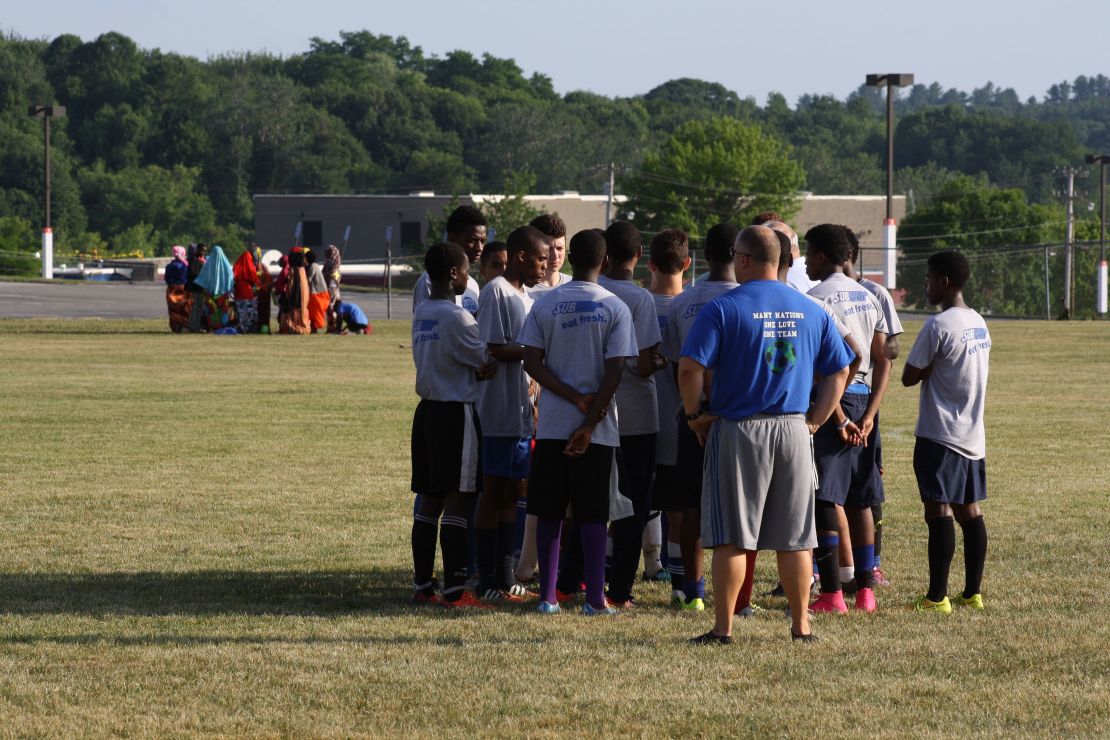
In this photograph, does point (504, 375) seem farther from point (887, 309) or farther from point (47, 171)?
point (47, 171)

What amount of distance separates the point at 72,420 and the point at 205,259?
1487 cm

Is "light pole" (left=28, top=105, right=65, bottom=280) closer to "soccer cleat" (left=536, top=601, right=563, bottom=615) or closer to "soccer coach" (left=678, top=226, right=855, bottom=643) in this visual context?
"soccer cleat" (left=536, top=601, right=563, bottom=615)

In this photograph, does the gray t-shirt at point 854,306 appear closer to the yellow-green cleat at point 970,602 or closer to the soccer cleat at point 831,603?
the soccer cleat at point 831,603

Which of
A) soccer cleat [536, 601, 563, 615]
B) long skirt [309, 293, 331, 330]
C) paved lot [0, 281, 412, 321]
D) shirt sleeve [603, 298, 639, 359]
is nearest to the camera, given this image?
shirt sleeve [603, 298, 639, 359]

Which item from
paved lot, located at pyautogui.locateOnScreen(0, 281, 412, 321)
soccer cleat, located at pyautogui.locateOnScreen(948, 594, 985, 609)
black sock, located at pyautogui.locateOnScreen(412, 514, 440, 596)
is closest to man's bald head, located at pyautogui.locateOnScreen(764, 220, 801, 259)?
soccer cleat, located at pyautogui.locateOnScreen(948, 594, 985, 609)

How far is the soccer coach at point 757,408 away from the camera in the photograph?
21.7 ft

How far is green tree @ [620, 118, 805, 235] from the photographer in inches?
4215

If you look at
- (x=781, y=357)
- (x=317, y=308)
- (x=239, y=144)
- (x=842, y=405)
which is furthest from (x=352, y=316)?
(x=239, y=144)

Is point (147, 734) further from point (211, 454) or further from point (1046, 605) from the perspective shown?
→ point (211, 454)

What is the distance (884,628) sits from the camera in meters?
7.24

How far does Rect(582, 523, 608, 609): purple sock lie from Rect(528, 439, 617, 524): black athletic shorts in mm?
49

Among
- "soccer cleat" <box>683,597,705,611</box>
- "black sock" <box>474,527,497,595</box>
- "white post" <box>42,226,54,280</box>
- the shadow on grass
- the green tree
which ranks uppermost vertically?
the green tree

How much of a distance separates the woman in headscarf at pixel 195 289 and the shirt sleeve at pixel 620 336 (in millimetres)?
23530

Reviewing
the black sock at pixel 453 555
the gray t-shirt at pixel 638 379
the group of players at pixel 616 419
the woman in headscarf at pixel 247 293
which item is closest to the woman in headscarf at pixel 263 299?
the woman in headscarf at pixel 247 293
